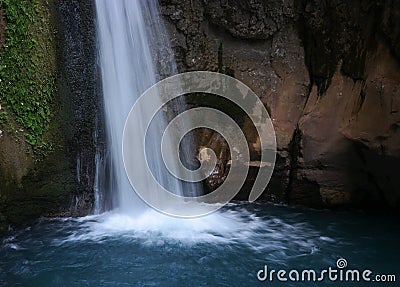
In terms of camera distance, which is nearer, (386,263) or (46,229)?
(386,263)

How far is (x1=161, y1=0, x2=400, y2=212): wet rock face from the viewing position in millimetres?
5672

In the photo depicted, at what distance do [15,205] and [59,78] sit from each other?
5.41 ft

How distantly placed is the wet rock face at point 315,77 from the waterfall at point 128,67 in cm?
25

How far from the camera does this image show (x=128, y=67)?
601 centimetres

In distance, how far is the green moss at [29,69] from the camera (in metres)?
5.02

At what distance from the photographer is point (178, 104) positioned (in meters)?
6.30

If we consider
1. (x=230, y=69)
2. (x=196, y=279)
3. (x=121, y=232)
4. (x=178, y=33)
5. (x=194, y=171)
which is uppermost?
(x=178, y=33)

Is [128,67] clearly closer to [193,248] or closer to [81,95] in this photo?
[81,95]

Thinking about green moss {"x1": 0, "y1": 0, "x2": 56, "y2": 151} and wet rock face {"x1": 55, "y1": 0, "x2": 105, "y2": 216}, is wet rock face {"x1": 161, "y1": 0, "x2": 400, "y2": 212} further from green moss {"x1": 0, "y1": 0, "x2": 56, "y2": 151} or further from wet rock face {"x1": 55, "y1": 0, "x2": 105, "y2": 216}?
green moss {"x1": 0, "y1": 0, "x2": 56, "y2": 151}

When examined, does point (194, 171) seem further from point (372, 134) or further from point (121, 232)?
point (372, 134)

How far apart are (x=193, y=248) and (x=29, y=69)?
9.42 ft

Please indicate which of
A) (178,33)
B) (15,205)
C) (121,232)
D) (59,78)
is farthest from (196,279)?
(178,33)

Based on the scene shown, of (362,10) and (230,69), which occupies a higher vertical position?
(362,10)

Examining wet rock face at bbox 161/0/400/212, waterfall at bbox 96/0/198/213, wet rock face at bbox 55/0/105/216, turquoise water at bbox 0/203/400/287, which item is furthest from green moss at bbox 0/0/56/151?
wet rock face at bbox 161/0/400/212
